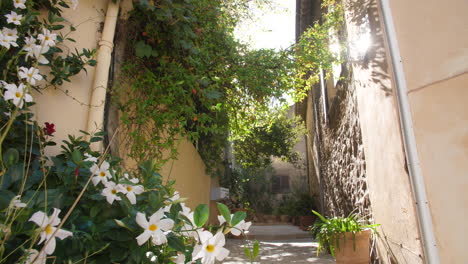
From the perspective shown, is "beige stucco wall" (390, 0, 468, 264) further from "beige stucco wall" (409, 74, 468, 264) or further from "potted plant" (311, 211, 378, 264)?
"potted plant" (311, 211, 378, 264)

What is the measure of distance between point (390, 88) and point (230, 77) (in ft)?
4.97

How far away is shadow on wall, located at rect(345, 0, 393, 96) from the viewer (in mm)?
2693

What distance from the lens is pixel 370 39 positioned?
3.09 metres

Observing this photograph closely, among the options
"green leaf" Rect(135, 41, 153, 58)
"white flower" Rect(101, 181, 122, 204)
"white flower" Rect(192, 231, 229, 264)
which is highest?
"green leaf" Rect(135, 41, 153, 58)

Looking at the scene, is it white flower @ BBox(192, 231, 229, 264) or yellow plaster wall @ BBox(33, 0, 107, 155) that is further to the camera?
yellow plaster wall @ BBox(33, 0, 107, 155)

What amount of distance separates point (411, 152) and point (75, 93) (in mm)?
2068

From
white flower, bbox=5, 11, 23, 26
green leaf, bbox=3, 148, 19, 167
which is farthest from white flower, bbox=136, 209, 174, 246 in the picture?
white flower, bbox=5, 11, 23, 26

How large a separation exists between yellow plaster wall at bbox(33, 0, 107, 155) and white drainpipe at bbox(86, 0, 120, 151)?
5 cm

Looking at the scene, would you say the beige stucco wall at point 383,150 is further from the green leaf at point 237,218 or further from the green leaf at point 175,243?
the green leaf at point 175,243

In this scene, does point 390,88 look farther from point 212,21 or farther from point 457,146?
point 212,21

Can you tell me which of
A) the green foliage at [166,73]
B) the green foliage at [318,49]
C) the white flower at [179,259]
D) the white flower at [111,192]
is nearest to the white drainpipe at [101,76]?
the green foliage at [166,73]

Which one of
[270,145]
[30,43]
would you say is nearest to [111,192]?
[30,43]

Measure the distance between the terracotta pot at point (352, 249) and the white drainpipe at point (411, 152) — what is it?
1.05 metres

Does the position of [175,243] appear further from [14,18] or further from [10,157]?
[14,18]
